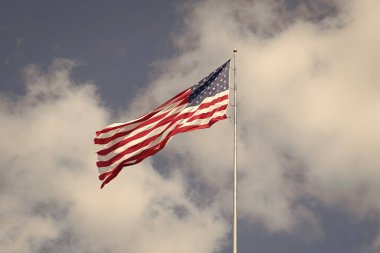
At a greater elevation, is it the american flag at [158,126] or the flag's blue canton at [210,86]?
the flag's blue canton at [210,86]

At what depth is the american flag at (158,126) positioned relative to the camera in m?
18.8

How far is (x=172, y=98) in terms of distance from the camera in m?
20.1

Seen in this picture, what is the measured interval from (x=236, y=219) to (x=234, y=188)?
1.33 m

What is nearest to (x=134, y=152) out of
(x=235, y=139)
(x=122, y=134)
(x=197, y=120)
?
(x=122, y=134)

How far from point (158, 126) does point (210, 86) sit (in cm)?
336

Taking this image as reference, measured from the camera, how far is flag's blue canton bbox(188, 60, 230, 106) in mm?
20016

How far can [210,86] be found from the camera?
2044 centimetres

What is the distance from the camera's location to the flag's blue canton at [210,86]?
20.0 m

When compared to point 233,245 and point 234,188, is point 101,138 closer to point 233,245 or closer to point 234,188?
point 234,188

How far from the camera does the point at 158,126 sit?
1944 centimetres

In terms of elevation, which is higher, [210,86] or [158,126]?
[210,86]

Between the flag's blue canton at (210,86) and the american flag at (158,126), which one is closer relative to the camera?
the american flag at (158,126)

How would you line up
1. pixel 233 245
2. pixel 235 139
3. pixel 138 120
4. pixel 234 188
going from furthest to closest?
1. pixel 138 120
2. pixel 235 139
3. pixel 234 188
4. pixel 233 245

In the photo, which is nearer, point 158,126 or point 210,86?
point 158,126
